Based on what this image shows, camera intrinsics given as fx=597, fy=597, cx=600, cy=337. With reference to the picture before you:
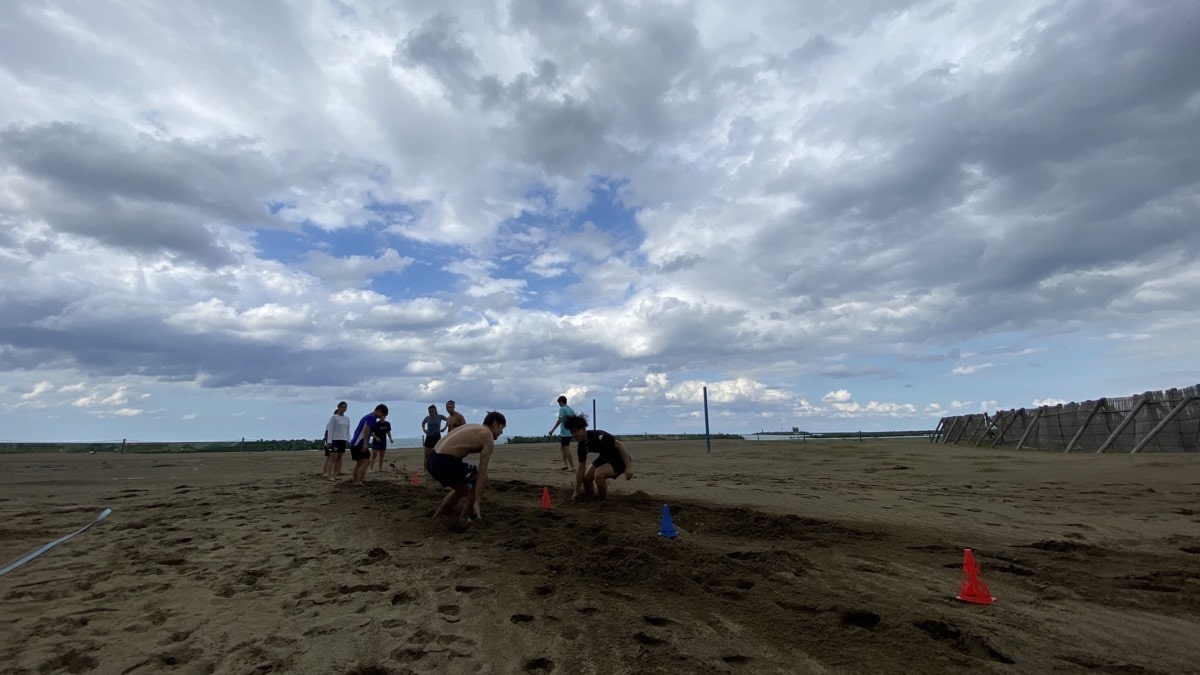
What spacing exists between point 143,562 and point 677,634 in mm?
5581

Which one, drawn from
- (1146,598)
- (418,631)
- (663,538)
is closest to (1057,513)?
(1146,598)

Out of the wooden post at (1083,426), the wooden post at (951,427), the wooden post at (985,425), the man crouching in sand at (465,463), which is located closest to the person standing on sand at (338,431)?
the man crouching in sand at (465,463)

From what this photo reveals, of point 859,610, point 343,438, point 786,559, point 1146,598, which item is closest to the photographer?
point 859,610

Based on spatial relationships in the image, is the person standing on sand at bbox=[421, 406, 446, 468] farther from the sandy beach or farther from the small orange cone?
the small orange cone

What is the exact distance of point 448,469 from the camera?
7.41 metres

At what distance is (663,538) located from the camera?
20.1ft

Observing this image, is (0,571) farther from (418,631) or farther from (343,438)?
(343,438)

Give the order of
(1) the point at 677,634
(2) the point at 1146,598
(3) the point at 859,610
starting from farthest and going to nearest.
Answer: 1. (2) the point at 1146,598
2. (3) the point at 859,610
3. (1) the point at 677,634

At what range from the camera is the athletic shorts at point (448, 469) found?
7.38m

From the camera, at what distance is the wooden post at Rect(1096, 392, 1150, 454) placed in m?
15.9

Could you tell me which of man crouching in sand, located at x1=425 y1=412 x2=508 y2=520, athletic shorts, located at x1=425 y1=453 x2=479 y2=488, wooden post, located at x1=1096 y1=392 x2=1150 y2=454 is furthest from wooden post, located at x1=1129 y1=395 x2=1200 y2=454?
athletic shorts, located at x1=425 y1=453 x2=479 y2=488

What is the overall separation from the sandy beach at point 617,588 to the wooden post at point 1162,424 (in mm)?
7128

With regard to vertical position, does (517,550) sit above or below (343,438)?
below

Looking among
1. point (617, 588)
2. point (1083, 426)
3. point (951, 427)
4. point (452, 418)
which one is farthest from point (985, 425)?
point (617, 588)
